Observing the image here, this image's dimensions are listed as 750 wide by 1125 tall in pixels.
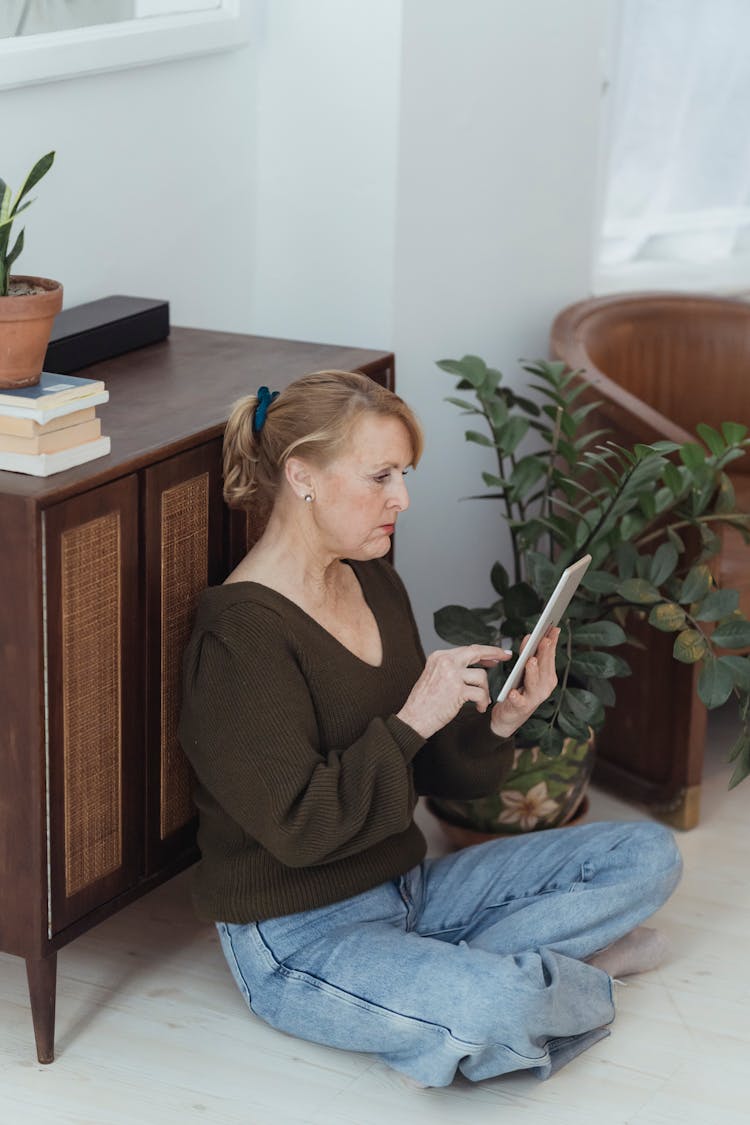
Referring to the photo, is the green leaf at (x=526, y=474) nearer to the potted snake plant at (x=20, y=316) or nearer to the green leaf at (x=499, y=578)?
the green leaf at (x=499, y=578)

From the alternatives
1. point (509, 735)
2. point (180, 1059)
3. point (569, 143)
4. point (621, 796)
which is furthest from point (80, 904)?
point (569, 143)

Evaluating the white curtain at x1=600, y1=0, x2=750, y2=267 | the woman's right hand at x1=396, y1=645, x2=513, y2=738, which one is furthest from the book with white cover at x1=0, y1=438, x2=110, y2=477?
the white curtain at x1=600, y1=0, x2=750, y2=267

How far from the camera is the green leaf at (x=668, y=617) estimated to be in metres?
2.75

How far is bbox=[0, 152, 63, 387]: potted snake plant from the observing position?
2.12 m

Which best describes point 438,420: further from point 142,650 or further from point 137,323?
point 142,650

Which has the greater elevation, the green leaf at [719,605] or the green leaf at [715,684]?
the green leaf at [719,605]

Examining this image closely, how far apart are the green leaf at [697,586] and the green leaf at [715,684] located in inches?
5.0

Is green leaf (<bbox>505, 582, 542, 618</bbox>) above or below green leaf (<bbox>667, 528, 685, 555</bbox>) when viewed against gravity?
below

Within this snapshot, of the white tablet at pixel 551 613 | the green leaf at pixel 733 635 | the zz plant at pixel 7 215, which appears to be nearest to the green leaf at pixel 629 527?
the green leaf at pixel 733 635

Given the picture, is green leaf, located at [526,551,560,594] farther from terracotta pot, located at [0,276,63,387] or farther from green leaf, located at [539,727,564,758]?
terracotta pot, located at [0,276,63,387]

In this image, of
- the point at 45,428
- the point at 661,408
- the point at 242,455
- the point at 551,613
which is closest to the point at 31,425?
the point at 45,428

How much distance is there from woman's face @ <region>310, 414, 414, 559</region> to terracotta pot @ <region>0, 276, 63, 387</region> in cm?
40

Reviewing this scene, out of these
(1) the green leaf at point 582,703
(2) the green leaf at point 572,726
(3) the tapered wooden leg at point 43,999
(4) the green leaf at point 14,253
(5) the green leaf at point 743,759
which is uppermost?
(4) the green leaf at point 14,253

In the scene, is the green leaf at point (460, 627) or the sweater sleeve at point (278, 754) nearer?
the sweater sleeve at point (278, 754)
